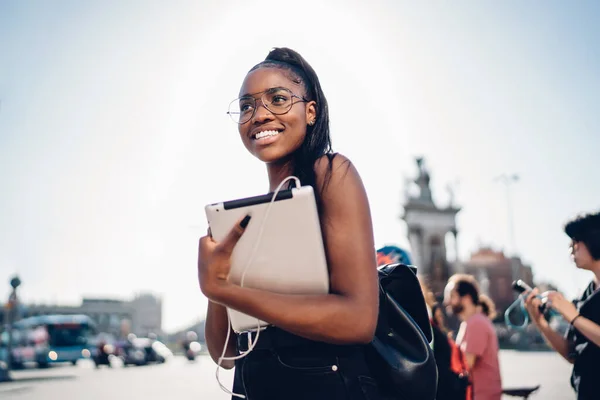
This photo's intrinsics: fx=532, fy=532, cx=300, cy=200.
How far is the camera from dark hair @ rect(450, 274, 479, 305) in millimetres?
5320

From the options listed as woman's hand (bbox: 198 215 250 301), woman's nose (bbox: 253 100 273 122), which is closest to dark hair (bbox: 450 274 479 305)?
woman's nose (bbox: 253 100 273 122)

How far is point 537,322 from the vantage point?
10.9 feet

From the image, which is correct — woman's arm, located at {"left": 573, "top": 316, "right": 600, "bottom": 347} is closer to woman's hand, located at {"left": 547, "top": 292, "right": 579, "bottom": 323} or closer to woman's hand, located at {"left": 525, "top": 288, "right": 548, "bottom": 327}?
woman's hand, located at {"left": 547, "top": 292, "right": 579, "bottom": 323}

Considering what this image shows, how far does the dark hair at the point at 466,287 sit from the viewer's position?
5.32m

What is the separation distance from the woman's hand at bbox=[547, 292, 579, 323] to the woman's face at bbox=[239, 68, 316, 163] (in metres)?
2.21

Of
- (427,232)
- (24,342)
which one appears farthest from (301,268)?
(427,232)

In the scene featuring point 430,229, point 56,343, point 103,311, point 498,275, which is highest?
point 430,229

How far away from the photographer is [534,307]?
333 centimetres

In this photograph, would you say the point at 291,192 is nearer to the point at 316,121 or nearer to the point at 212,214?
the point at 212,214

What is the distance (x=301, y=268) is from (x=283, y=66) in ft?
2.02

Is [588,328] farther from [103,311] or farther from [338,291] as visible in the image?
[103,311]

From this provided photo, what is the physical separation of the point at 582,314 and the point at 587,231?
478 mm

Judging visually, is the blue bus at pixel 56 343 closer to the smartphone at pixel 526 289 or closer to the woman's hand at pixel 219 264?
the smartphone at pixel 526 289

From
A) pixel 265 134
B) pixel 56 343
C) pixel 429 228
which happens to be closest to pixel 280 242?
pixel 265 134
